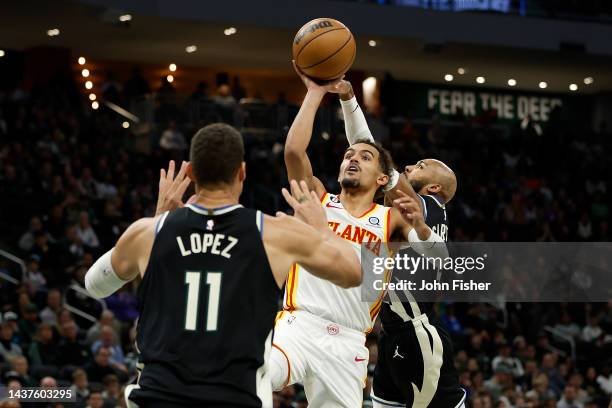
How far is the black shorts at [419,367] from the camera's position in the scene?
329 inches

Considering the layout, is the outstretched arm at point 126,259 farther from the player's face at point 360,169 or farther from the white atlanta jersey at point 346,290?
the player's face at point 360,169

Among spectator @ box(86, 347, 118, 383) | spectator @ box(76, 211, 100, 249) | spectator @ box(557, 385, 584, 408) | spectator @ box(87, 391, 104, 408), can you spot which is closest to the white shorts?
spectator @ box(87, 391, 104, 408)

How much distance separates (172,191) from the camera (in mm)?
6062

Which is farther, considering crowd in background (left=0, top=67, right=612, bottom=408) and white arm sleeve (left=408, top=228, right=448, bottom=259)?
crowd in background (left=0, top=67, right=612, bottom=408)

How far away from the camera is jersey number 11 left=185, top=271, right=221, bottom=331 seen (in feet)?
16.8

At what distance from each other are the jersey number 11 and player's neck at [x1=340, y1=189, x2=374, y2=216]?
279cm

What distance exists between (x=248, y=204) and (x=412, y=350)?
12658 millimetres

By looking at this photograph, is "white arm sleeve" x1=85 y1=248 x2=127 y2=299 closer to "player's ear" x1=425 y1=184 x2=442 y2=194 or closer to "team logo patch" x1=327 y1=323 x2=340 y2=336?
"team logo patch" x1=327 y1=323 x2=340 y2=336

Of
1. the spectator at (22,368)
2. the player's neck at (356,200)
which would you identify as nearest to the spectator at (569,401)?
the spectator at (22,368)

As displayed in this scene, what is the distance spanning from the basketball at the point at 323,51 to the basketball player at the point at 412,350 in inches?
16.8

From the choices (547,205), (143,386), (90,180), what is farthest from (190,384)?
(547,205)

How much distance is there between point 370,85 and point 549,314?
34.6 feet

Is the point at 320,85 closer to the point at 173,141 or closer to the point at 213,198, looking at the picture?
the point at 213,198

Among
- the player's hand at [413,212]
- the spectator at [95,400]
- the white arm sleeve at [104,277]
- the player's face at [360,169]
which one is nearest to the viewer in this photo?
the white arm sleeve at [104,277]
